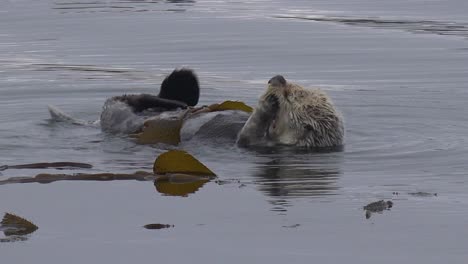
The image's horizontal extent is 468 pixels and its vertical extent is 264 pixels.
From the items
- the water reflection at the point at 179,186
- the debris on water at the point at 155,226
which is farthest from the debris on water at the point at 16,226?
the water reflection at the point at 179,186

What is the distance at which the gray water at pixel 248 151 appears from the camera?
4.34 meters

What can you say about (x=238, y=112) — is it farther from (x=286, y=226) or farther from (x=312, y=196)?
(x=286, y=226)

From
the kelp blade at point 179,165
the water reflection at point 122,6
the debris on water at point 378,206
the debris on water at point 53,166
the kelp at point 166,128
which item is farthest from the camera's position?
the water reflection at point 122,6

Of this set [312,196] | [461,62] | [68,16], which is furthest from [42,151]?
[68,16]

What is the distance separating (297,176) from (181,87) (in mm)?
1455

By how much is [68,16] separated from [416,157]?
29.5 ft

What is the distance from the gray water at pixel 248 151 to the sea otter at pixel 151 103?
0.17 m

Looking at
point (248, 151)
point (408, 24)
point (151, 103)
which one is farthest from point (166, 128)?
point (408, 24)

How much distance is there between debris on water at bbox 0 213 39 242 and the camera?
4.39 meters

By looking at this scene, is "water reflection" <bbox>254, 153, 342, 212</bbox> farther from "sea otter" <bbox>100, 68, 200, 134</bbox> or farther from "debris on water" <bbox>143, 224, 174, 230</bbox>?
"sea otter" <bbox>100, 68, 200, 134</bbox>

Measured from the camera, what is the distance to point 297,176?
5.85 m

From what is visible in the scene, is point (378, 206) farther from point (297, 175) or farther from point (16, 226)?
point (16, 226)

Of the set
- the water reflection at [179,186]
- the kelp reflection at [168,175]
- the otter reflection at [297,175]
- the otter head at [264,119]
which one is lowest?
the otter reflection at [297,175]

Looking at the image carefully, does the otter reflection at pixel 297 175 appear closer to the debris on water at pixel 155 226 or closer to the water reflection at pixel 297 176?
the water reflection at pixel 297 176
